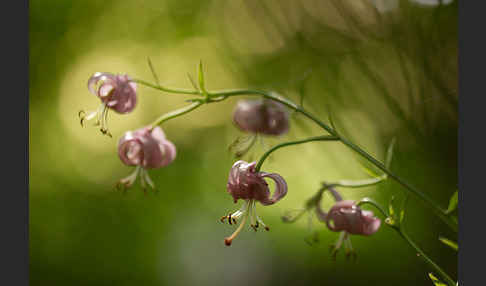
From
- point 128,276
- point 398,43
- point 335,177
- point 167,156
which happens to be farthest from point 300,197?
point 167,156

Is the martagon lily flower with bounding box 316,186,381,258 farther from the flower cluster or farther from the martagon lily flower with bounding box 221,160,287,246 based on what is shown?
the martagon lily flower with bounding box 221,160,287,246

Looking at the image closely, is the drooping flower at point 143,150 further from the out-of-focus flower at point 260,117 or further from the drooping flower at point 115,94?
the out-of-focus flower at point 260,117

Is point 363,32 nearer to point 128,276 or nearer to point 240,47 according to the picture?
point 240,47

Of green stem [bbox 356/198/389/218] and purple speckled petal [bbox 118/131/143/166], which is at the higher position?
purple speckled petal [bbox 118/131/143/166]

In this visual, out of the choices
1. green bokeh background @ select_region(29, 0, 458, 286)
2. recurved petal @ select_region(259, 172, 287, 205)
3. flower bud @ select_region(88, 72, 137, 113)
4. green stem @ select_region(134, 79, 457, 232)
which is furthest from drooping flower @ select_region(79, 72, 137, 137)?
green bokeh background @ select_region(29, 0, 458, 286)

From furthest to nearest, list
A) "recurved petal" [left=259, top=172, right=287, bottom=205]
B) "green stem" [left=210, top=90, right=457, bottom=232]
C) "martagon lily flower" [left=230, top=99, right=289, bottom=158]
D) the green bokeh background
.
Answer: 1. the green bokeh background
2. "martagon lily flower" [left=230, top=99, right=289, bottom=158]
3. "recurved petal" [left=259, top=172, right=287, bottom=205]
4. "green stem" [left=210, top=90, right=457, bottom=232]
